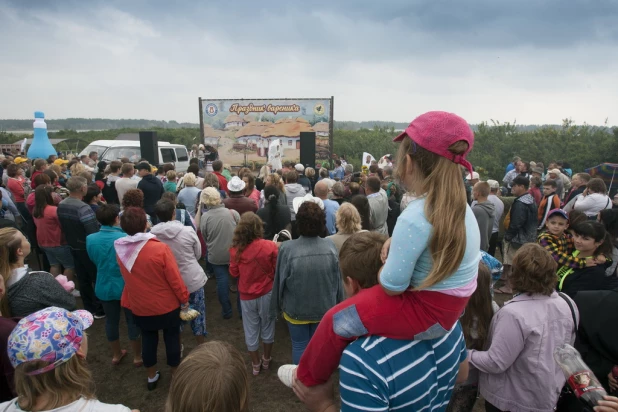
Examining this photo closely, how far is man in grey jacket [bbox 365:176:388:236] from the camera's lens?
4883 millimetres

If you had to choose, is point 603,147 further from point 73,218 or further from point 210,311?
point 73,218

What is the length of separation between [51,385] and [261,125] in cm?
1847

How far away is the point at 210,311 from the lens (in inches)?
192

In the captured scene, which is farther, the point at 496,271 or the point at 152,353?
the point at 152,353

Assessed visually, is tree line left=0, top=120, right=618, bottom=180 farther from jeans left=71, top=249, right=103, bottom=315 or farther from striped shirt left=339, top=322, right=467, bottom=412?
striped shirt left=339, top=322, right=467, bottom=412

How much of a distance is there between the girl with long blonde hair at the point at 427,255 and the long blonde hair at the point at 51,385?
3.37 feet

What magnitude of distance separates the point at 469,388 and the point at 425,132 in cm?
199

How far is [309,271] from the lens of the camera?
2.97 m

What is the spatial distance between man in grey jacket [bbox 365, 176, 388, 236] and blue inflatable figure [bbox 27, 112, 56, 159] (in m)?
12.4

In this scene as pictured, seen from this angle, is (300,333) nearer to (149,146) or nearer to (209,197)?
(209,197)

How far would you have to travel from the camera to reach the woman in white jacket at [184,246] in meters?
3.54

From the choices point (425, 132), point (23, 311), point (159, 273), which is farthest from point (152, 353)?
point (425, 132)

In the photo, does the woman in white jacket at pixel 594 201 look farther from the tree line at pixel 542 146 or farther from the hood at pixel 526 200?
the tree line at pixel 542 146

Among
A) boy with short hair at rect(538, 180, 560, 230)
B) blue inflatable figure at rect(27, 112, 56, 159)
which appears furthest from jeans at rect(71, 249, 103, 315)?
blue inflatable figure at rect(27, 112, 56, 159)
